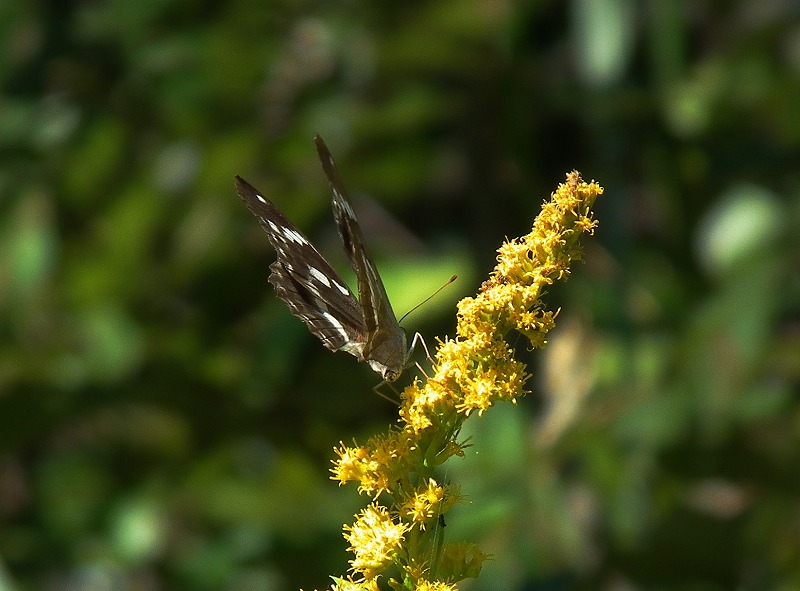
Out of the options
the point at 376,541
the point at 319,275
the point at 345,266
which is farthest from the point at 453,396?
the point at 345,266

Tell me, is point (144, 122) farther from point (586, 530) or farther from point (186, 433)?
point (586, 530)

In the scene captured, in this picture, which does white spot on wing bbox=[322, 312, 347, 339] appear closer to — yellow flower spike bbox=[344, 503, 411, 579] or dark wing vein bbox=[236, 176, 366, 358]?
dark wing vein bbox=[236, 176, 366, 358]

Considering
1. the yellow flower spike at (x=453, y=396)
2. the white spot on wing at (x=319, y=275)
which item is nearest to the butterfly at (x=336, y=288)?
the white spot on wing at (x=319, y=275)

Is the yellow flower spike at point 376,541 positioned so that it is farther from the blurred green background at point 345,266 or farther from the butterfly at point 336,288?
the blurred green background at point 345,266

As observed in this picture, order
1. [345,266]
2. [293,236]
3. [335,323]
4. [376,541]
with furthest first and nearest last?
[345,266] → [335,323] → [293,236] → [376,541]

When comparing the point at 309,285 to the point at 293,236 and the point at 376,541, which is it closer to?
the point at 293,236

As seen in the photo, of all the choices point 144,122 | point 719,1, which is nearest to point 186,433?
point 144,122

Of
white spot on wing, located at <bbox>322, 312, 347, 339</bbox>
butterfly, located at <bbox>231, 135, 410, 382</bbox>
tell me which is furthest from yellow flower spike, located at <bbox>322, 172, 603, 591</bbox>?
white spot on wing, located at <bbox>322, 312, 347, 339</bbox>
